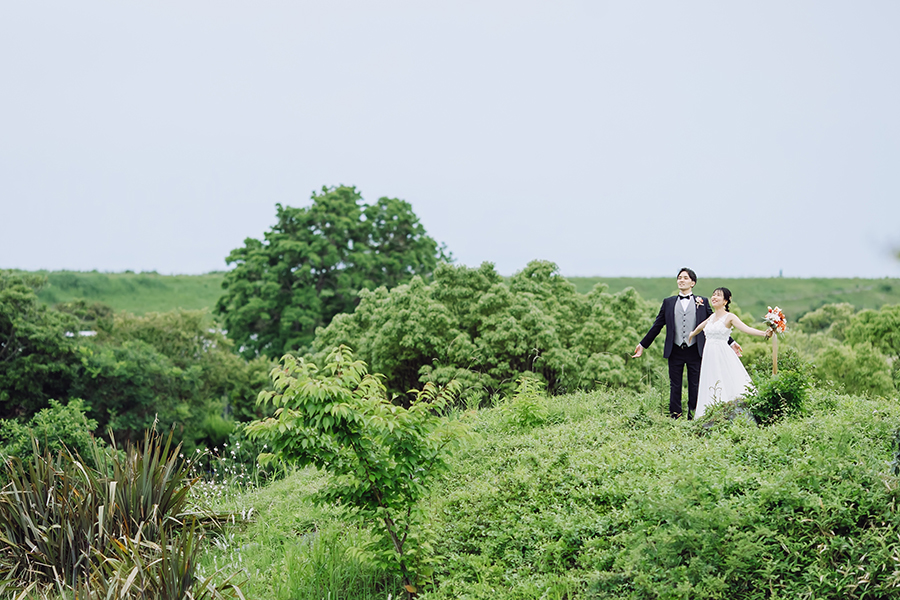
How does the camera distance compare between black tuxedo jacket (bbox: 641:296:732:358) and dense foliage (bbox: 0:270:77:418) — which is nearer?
black tuxedo jacket (bbox: 641:296:732:358)

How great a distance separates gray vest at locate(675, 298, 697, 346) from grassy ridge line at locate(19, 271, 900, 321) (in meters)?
47.4

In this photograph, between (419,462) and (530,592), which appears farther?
(419,462)

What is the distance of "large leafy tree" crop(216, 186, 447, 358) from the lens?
1011 inches

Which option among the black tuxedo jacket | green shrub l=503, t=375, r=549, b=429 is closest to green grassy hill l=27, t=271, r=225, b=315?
green shrub l=503, t=375, r=549, b=429

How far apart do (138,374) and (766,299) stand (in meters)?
51.4

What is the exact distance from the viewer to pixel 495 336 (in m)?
12.2

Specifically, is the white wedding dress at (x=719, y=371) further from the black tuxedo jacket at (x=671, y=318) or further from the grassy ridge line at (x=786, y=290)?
the grassy ridge line at (x=786, y=290)

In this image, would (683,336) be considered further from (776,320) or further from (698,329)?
(776,320)

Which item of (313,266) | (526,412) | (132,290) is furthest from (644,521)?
(132,290)

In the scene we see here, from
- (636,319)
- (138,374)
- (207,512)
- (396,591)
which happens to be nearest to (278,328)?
(138,374)

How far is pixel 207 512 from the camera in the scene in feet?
22.5

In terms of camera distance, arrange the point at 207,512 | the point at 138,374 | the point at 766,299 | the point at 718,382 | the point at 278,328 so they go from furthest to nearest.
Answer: the point at 766,299 < the point at 278,328 < the point at 138,374 < the point at 718,382 < the point at 207,512

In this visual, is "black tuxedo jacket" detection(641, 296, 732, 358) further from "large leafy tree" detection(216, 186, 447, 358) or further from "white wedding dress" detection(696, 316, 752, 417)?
"large leafy tree" detection(216, 186, 447, 358)

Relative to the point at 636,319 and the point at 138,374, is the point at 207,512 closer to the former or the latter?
the point at 636,319
